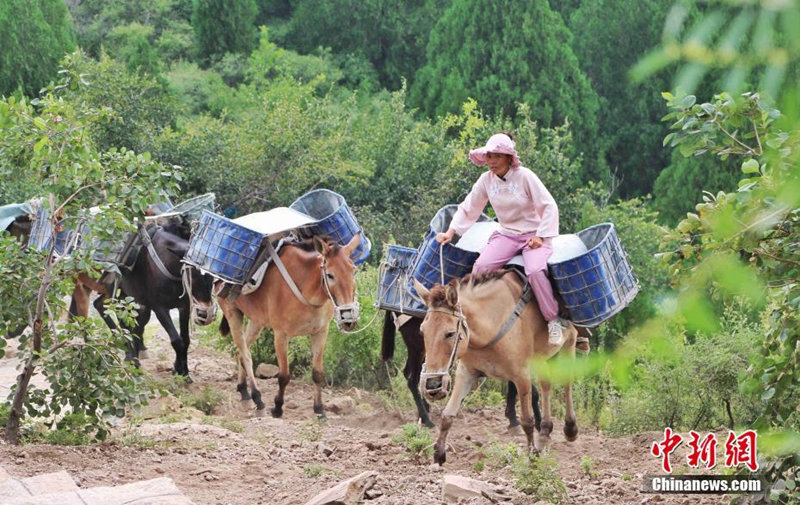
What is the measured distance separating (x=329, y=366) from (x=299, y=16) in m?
22.5

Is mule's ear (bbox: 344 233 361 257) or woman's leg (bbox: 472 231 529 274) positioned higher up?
mule's ear (bbox: 344 233 361 257)

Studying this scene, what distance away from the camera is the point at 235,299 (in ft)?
38.0

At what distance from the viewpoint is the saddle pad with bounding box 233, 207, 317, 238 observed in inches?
431

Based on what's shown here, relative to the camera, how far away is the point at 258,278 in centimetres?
1102

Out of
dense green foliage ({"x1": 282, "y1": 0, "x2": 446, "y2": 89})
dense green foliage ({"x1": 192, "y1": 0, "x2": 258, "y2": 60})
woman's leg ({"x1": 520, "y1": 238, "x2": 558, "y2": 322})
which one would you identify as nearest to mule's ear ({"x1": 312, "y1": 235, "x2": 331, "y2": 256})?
woman's leg ({"x1": 520, "y1": 238, "x2": 558, "y2": 322})

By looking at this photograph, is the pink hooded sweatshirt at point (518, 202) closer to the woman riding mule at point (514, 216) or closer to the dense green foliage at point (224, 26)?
the woman riding mule at point (514, 216)

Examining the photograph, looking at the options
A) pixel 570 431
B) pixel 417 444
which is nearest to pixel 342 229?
pixel 570 431

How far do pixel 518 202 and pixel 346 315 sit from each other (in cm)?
222

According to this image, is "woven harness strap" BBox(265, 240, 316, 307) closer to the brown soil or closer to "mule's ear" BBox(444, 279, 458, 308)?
the brown soil

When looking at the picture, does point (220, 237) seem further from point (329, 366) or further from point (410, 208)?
point (410, 208)

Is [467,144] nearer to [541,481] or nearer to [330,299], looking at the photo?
[330,299]

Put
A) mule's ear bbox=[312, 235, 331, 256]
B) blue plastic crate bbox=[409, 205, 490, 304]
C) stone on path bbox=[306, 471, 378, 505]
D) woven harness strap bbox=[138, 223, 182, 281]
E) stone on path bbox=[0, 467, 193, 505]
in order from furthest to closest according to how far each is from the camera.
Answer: woven harness strap bbox=[138, 223, 182, 281], mule's ear bbox=[312, 235, 331, 256], blue plastic crate bbox=[409, 205, 490, 304], stone on path bbox=[306, 471, 378, 505], stone on path bbox=[0, 467, 193, 505]

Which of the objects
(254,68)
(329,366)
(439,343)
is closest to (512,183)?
(439,343)

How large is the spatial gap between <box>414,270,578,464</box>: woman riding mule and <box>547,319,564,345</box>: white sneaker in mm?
83
